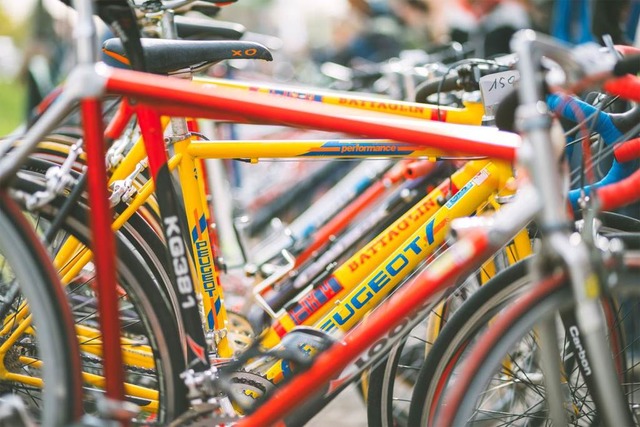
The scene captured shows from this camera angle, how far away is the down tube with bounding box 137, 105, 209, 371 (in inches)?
74.5

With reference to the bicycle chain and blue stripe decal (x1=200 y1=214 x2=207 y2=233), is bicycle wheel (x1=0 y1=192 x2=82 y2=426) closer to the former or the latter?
the bicycle chain

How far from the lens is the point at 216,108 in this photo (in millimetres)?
1749

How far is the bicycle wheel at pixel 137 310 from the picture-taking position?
188cm

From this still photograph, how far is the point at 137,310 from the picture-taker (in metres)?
1.97

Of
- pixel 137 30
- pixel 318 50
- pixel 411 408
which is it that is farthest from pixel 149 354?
pixel 318 50

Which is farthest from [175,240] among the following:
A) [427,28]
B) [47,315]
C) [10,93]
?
[10,93]

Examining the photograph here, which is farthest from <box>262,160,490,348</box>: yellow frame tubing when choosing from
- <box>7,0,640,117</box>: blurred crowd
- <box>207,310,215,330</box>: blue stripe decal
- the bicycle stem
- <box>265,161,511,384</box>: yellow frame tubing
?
<box>7,0,640,117</box>: blurred crowd

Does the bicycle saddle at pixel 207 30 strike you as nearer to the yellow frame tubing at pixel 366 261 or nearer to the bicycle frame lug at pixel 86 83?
the yellow frame tubing at pixel 366 261

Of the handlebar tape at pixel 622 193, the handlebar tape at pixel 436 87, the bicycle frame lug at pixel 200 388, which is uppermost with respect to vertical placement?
the handlebar tape at pixel 436 87

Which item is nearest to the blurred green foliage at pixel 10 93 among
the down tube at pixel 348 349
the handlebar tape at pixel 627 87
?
the down tube at pixel 348 349

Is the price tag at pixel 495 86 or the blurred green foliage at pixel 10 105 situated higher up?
the blurred green foliage at pixel 10 105

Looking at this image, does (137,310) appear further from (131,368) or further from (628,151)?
(628,151)

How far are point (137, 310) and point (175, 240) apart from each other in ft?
0.70

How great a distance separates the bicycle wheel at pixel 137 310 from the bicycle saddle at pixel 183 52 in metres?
0.44
